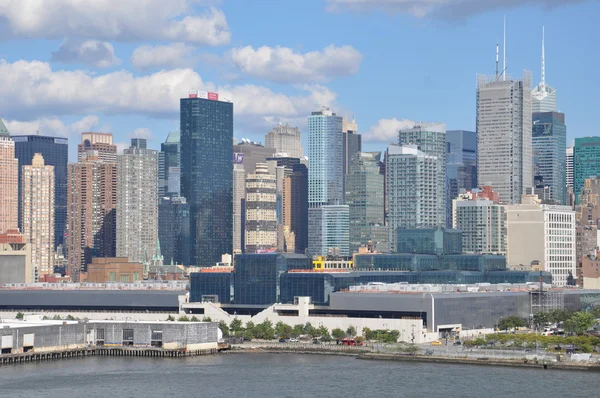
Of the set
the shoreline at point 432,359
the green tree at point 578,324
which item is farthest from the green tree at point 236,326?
the green tree at point 578,324

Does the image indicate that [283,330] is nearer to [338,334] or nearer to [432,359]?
[338,334]

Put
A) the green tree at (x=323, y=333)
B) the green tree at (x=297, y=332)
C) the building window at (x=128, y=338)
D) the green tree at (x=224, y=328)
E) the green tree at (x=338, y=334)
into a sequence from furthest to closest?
the green tree at (x=224, y=328) < the green tree at (x=297, y=332) < the green tree at (x=338, y=334) < the green tree at (x=323, y=333) < the building window at (x=128, y=338)

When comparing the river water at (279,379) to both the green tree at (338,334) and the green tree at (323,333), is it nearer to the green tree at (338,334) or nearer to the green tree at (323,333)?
the green tree at (323,333)

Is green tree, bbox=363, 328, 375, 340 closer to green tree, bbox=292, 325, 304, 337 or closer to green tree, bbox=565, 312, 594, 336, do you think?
green tree, bbox=292, 325, 304, 337

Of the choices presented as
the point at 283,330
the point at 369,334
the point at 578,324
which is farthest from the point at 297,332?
the point at 578,324

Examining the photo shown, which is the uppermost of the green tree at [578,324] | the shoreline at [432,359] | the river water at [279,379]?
the green tree at [578,324]

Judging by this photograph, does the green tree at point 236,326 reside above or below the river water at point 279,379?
above
